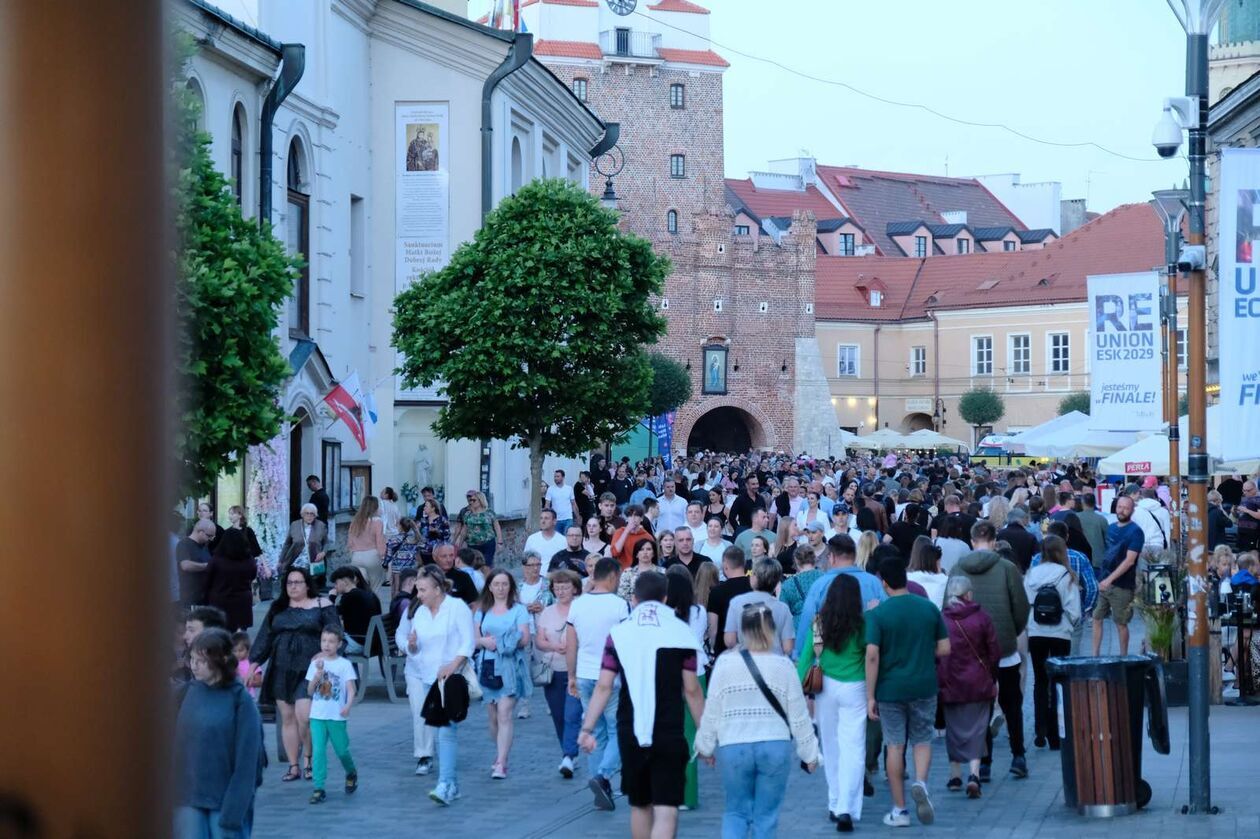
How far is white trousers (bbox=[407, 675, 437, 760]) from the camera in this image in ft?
40.0

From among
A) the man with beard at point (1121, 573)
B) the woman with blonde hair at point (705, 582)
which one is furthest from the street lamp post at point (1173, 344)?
the woman with blonde hair at point (705, 582)

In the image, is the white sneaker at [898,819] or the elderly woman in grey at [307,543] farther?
the elderly woman in grey at [307,543]

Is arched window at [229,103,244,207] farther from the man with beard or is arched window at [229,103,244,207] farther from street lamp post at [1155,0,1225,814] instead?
street lamp post at [1155,0,1225,814]

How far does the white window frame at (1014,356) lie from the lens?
3306 inches

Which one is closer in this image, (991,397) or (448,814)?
(448,814)

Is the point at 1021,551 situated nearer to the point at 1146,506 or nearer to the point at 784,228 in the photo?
the point at 1146,506

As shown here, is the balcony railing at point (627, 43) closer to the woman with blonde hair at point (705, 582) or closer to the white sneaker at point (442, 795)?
the woman with blonde hair at point (705, 582)

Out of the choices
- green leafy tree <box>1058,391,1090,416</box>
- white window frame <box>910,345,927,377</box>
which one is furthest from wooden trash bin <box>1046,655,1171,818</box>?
white window frame <box>910,345,927,377</box>

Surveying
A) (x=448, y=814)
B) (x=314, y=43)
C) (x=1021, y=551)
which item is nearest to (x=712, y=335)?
(x=314, y=43)

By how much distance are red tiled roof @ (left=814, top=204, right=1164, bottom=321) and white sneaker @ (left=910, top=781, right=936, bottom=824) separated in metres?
71.4

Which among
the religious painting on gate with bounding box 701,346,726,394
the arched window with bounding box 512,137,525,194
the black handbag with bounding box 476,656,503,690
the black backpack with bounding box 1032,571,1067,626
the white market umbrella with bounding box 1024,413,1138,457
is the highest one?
the arched window with bounding box 512,137,525,194

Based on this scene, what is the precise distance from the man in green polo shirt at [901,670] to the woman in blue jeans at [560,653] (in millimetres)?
2604

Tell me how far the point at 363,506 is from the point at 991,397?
217 feet

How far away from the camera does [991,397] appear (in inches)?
3268
